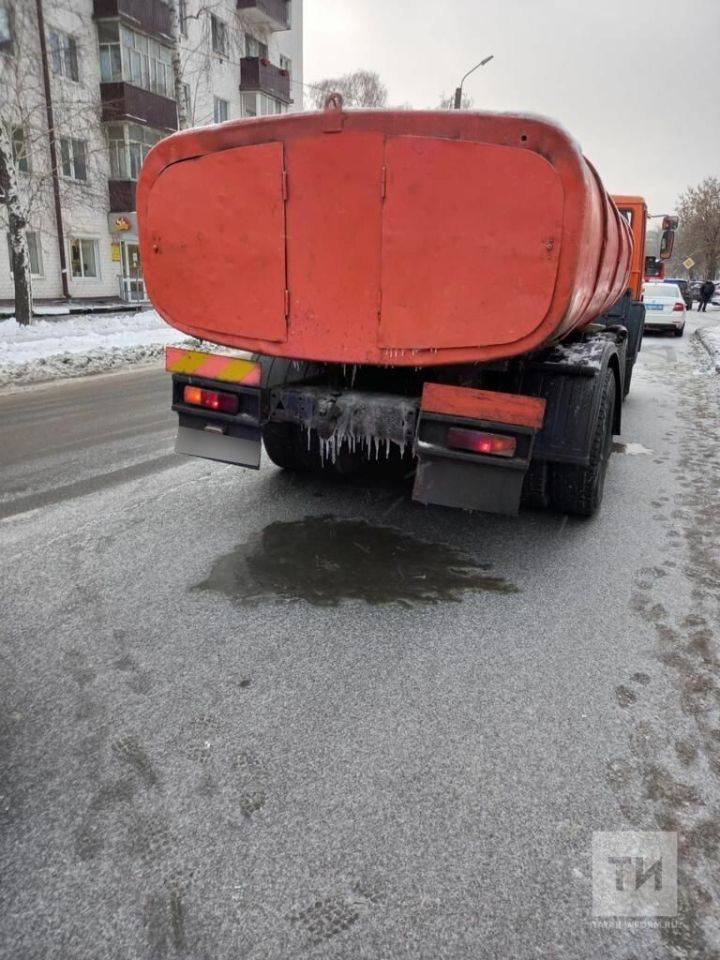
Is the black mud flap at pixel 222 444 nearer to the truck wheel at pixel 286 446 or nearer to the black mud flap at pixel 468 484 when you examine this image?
the truck wheel at pixel 286 446

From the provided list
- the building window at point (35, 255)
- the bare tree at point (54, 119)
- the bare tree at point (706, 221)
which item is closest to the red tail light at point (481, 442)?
the bare tree at point (54, 119)

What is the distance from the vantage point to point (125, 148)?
27.2 metres

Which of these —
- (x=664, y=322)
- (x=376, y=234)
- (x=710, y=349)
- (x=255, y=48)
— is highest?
(x=255, y=48)

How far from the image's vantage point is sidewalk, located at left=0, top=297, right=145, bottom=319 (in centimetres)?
2194

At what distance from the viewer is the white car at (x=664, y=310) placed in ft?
70.5

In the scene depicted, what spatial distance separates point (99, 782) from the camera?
231cm

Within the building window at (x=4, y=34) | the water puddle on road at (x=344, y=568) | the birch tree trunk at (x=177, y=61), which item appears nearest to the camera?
the water puddle on road at (x=344, y=568)

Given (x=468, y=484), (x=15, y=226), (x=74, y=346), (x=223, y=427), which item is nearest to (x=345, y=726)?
(x=468, y=484)

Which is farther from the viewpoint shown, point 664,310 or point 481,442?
point 664,310

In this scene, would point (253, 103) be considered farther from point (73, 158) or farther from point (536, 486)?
point (536, 486)

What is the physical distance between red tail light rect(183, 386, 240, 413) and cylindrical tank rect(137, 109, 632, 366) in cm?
38

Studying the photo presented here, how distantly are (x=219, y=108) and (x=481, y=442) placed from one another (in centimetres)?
3436

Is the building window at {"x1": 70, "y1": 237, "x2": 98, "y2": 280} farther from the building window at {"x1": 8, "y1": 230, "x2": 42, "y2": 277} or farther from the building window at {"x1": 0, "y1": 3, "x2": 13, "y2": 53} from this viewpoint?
the building window at {"x1": 0, "y1": 3, "x2": 13, "y2": 53}

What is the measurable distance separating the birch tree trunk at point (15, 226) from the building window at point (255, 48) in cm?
2226
